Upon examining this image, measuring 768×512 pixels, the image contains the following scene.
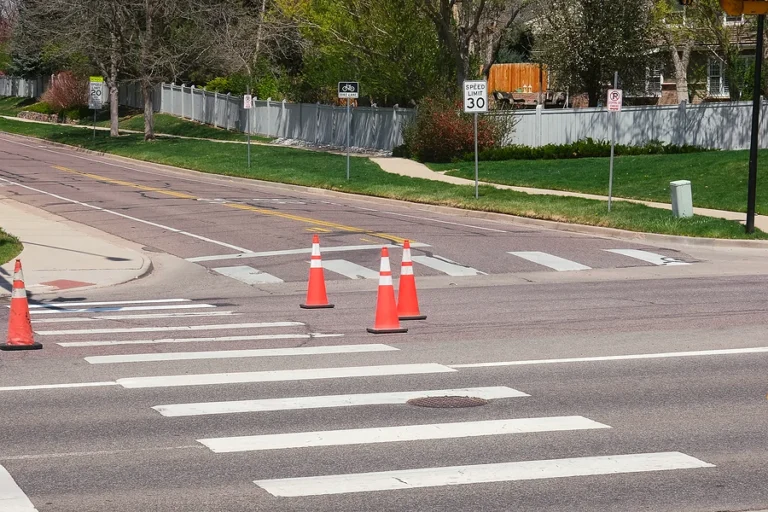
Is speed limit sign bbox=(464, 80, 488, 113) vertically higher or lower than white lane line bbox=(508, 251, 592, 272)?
higher

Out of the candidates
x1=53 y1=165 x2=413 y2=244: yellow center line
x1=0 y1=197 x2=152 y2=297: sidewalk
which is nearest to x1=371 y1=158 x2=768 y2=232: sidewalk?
x1=53 y1=165 x2=413 y2=244: yellow center line

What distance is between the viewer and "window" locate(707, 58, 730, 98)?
56641 mm

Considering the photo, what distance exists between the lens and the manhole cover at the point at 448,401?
9.27 meters

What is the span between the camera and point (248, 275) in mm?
19969

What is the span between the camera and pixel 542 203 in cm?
2975

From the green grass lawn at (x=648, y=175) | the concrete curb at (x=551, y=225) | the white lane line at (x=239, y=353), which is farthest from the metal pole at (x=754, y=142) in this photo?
the white lane line at (x=239, y=353)

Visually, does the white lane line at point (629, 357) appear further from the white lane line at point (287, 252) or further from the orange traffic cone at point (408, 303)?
the white lane line at point (287, 252)

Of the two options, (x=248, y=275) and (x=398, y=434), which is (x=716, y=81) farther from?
(x=398, y=434)

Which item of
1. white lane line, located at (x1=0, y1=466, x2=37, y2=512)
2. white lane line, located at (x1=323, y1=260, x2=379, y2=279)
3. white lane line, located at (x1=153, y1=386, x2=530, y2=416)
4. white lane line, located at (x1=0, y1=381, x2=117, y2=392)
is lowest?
white lane line, located at (x1=323, y1=260, x2=379, y2=279)

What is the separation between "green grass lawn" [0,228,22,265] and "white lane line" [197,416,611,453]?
43.7 ft

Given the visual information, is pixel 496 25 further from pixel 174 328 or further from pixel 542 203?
pixel 174 328

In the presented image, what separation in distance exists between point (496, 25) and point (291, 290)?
38.8 metres

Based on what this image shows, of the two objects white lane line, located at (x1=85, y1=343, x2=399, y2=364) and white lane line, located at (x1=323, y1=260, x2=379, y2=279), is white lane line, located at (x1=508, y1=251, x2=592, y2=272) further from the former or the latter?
white lane line, located at (x1=85, y1=343, x2=399, y2=364)

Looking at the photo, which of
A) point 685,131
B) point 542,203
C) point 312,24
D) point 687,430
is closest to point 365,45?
point 312,24
